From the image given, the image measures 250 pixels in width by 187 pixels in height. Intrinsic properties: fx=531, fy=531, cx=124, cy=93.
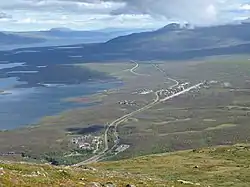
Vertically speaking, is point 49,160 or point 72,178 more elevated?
point 72,178

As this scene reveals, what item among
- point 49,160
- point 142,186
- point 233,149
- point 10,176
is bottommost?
point 49,160

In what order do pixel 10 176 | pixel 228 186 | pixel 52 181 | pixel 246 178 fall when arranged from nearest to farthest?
pixel 10 176
pixel 52 181
pixel 228 186
pixel 246 178

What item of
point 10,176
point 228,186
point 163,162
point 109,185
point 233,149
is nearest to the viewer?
point 10,176

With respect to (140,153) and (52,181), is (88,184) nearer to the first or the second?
(52,181)

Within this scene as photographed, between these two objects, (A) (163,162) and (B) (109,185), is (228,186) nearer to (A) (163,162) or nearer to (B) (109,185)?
(B) (109,185)

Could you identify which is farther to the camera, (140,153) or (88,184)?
(140,153)

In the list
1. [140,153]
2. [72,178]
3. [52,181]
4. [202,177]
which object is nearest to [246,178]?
[202,177]
